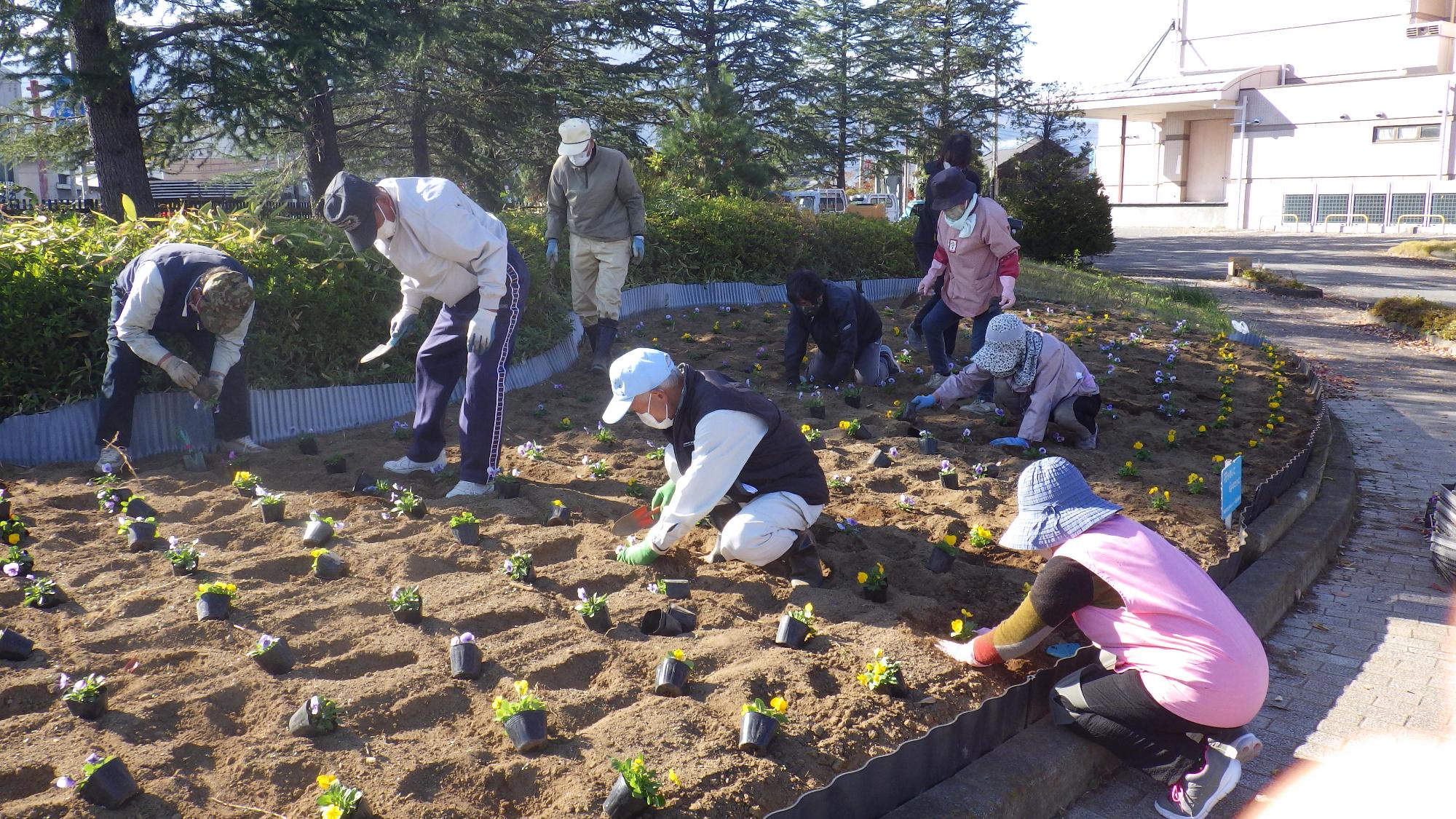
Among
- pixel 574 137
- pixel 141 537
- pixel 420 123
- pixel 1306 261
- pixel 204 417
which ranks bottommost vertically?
pixel 141 537

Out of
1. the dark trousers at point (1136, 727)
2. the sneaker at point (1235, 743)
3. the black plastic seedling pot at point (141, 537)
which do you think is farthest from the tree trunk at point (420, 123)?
the sneaker at point (1235, 743)

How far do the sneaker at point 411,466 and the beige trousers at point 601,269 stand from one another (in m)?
2.31

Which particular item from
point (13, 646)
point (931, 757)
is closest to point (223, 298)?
point (13, 646)

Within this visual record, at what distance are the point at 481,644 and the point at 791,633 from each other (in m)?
1.05

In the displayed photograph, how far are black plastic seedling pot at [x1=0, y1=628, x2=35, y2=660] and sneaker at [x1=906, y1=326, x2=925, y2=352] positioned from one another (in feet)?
21.7

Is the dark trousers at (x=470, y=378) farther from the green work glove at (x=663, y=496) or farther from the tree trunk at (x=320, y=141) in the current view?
the tree trunk at (x=320, y=141)

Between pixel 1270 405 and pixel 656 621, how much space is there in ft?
17.7

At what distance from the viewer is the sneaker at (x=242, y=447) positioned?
17.0 feet

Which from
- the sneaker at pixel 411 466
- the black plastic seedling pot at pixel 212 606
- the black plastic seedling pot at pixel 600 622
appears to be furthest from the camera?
the sneaker at pixel 411 466

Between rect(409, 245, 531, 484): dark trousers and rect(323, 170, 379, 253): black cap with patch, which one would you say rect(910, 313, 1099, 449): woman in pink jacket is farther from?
rect(323, 170, 379, 253): black cap with patch

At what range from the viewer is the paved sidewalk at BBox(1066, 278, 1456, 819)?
3092 mm

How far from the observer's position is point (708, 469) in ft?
11.3

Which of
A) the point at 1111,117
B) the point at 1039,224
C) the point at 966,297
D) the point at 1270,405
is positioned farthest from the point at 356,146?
the point at 1111,117

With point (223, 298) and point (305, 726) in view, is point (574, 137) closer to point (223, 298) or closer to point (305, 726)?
point (223, 298)
